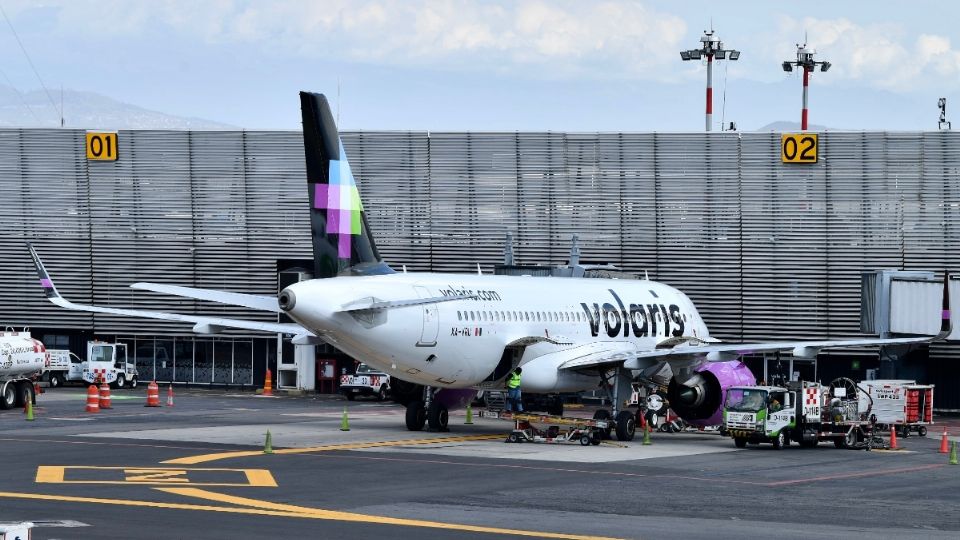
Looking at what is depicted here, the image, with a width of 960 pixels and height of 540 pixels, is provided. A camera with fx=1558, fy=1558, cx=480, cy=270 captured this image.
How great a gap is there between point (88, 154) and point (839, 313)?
111 feet

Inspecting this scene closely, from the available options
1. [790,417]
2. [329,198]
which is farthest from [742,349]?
[329,198]

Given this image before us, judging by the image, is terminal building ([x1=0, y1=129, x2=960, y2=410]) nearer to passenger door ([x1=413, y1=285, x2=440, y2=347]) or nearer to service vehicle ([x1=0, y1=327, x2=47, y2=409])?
service vehicle ([x1=0, y1=327, x2=47, y2=409])

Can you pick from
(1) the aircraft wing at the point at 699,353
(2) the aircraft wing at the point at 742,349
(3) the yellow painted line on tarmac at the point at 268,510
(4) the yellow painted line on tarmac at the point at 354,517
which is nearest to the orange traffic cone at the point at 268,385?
(1) the aircraft wing at the point at 699,353

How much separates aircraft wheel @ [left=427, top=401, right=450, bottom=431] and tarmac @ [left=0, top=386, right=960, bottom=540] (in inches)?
25.8

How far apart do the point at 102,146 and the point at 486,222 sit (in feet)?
59.4

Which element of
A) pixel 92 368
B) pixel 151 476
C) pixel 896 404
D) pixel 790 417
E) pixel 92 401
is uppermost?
pixel 151 476

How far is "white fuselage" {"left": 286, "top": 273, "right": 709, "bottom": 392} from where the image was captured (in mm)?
37375

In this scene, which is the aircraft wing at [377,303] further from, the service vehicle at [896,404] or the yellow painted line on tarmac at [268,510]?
the service vehicle at [896,404]

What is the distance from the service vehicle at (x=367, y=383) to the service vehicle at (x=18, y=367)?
13785 millimetres

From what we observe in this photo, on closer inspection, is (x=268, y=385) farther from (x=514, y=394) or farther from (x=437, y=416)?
(x=514, y=394)

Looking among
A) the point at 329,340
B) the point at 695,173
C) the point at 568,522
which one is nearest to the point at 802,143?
the point at 695,173

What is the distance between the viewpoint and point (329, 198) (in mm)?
38625

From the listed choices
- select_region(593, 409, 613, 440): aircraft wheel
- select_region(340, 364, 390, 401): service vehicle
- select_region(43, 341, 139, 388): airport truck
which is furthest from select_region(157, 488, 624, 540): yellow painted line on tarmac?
select_region(43, 341, 139, 388): airport truck

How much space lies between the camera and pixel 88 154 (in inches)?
2778
